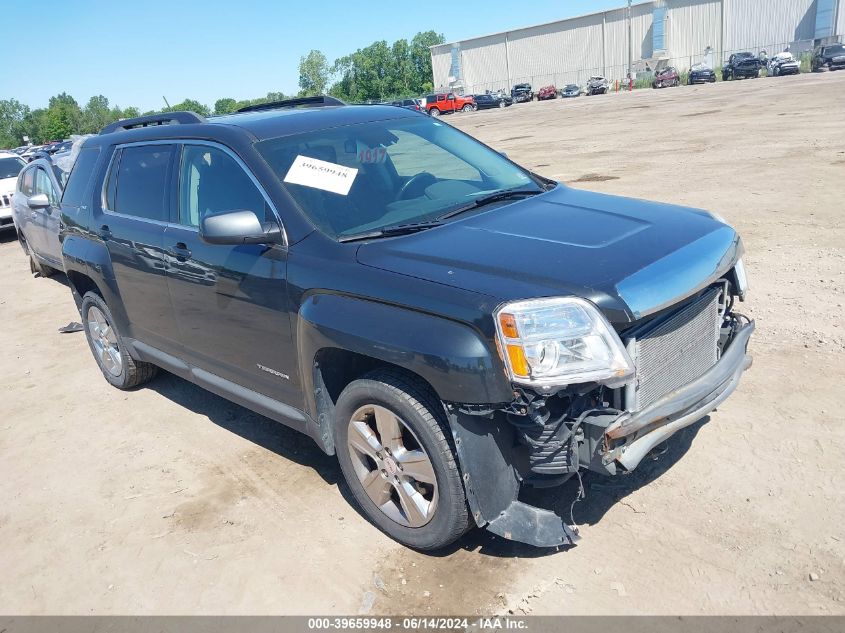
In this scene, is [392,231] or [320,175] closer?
[392,231]

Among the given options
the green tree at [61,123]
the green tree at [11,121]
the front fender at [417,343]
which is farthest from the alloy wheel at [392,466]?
the green tree at [11,121]

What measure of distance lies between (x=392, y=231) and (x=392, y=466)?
3.70ft

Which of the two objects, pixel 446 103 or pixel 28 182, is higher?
pixel 28 182

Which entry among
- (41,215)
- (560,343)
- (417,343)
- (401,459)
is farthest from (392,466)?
(41,215)

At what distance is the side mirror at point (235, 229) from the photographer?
3428 millimetres

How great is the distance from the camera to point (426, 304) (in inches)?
115

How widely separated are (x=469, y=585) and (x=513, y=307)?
1.28 meters

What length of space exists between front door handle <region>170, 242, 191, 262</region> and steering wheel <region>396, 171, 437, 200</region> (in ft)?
4.28

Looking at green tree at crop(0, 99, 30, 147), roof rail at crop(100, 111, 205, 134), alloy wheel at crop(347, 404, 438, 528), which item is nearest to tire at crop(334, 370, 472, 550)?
alloy wheel at crop(347, 404, 438, 528)

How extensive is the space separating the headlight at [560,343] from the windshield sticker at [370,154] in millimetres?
1665

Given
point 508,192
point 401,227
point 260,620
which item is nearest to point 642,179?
point 508,192

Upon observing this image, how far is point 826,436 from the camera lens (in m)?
3.88

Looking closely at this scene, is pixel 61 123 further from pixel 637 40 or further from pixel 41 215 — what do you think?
pixel 41 215

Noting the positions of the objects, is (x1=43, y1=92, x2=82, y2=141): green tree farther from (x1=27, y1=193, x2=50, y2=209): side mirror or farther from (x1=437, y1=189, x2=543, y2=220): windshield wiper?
(x1=437, y1=189, x2=543, y2=220): windshield wiper
